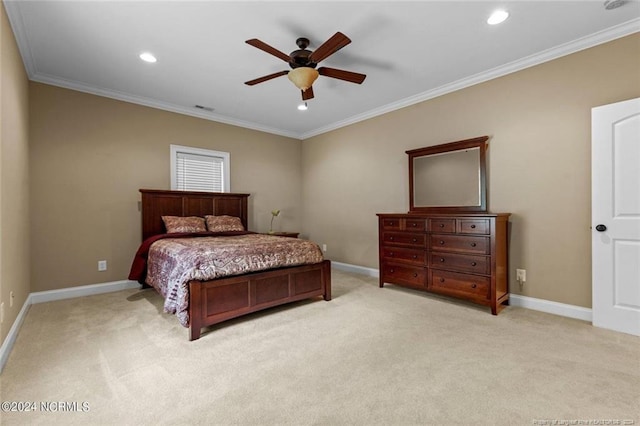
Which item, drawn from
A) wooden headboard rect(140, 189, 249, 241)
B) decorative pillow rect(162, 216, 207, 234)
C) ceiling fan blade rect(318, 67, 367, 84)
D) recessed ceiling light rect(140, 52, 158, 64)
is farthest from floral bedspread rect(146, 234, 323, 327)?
recessed ceiling light rect(140, 52, 158, 64)

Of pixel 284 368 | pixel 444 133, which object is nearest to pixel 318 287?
pixel 284 368

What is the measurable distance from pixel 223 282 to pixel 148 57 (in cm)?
245

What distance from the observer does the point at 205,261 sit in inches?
97.0

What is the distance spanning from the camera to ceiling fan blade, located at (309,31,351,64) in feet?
7.19

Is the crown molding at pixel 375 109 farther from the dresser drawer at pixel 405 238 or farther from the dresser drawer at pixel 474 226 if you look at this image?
the dresser drawer at pixel 405 238

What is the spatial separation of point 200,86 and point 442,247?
360cm

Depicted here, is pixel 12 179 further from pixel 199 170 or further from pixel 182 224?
pixel 199 170

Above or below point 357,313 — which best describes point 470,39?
above

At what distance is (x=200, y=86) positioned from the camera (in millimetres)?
3666

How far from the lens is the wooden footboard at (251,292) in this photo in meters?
2.39

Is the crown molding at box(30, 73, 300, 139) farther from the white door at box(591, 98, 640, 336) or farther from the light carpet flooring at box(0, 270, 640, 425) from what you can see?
the white door at box(591, 98, 640, 336)

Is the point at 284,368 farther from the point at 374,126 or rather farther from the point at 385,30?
the point at 374,126

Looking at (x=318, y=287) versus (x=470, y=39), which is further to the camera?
(x=318, y=287)

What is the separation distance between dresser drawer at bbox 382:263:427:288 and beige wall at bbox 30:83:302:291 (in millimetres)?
3446
